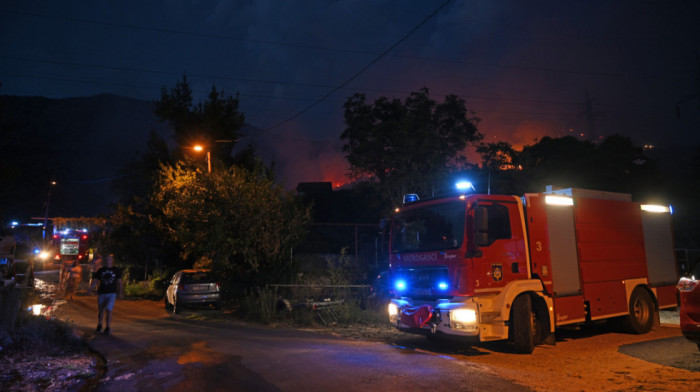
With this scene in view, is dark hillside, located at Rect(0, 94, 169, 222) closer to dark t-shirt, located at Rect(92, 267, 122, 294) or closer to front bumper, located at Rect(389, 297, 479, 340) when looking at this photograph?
dark t-shirt, located at Rect(92, 267, 122, 294)

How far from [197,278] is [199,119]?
15021mm

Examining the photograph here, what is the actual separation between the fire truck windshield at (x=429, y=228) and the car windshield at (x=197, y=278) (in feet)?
26.8

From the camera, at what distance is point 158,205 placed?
20812 mm

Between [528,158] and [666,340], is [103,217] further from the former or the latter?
[666,340]

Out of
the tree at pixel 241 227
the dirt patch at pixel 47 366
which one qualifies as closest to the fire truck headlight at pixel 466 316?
the dirt patch at pixel 47 366

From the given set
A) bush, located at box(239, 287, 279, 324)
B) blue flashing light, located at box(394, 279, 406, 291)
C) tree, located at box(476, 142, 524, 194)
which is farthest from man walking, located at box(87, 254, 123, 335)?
tree, located at box(476, 142, 524, 194)

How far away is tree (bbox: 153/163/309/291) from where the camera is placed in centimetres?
1495

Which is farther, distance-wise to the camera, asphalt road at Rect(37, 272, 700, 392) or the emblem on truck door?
the emblem on truck door

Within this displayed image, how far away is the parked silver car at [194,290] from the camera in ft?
47.2

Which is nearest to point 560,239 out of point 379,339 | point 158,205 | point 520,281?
point 520,281

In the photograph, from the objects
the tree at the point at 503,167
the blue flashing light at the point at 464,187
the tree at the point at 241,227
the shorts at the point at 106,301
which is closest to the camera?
the blue flashing light at the point at 464,187

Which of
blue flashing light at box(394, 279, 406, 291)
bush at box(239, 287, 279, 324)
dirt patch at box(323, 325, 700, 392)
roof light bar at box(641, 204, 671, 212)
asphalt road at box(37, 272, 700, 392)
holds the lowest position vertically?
dirt patch at box(323, 325, 700, 392)

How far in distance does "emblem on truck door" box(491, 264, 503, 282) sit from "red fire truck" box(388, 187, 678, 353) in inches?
0.7

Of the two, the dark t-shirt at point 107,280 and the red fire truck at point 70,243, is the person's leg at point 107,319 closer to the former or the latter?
the dark t-shirt at point 107,280
